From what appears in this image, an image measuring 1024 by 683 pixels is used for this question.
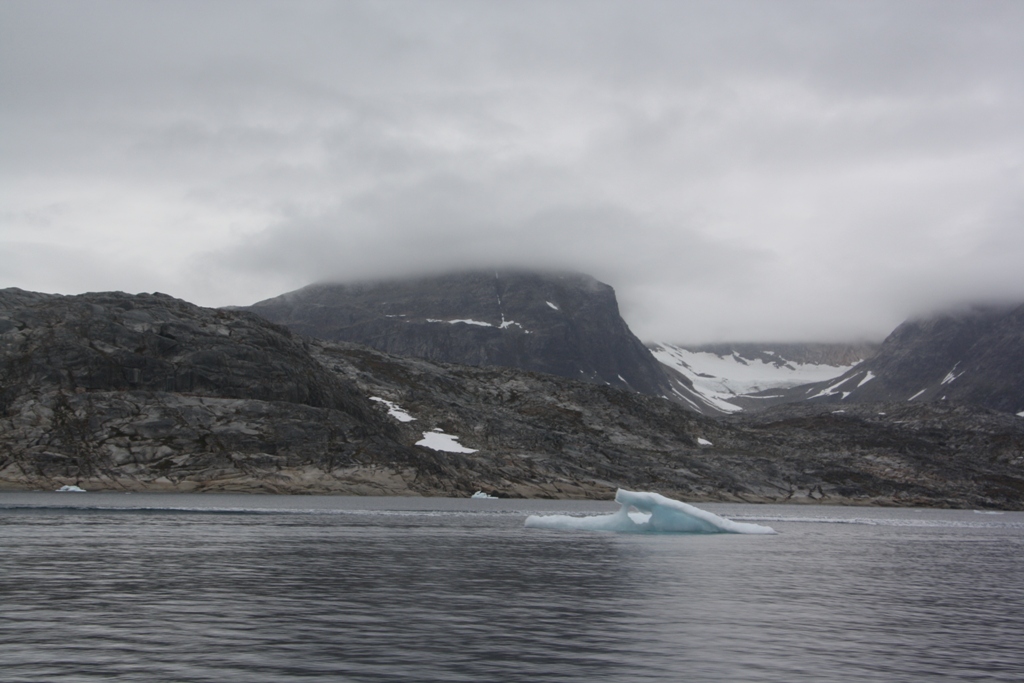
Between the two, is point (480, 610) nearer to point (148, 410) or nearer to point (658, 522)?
point (658, 522)

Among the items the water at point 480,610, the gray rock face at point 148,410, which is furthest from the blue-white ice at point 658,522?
the gray rock face at point 148,410

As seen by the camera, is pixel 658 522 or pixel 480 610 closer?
pixel 480 610

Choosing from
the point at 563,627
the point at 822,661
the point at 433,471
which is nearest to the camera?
the point at 822,661

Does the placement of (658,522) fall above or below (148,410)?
below

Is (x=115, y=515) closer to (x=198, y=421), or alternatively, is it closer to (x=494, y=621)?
(x=494, y=621)

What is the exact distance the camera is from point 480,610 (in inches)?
1508

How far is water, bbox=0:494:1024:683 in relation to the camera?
27.9m

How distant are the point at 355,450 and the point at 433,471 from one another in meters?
16.9

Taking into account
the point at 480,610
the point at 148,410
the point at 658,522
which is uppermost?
the point at 148,410

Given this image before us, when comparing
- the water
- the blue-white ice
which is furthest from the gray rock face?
the water

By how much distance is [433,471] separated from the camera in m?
190

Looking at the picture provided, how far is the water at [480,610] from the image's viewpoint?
27922 millimetres

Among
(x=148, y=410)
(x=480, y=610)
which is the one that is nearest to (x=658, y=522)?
(x=480, y=610)

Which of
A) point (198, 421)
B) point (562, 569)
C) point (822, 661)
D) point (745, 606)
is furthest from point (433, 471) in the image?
point (822, 661)
